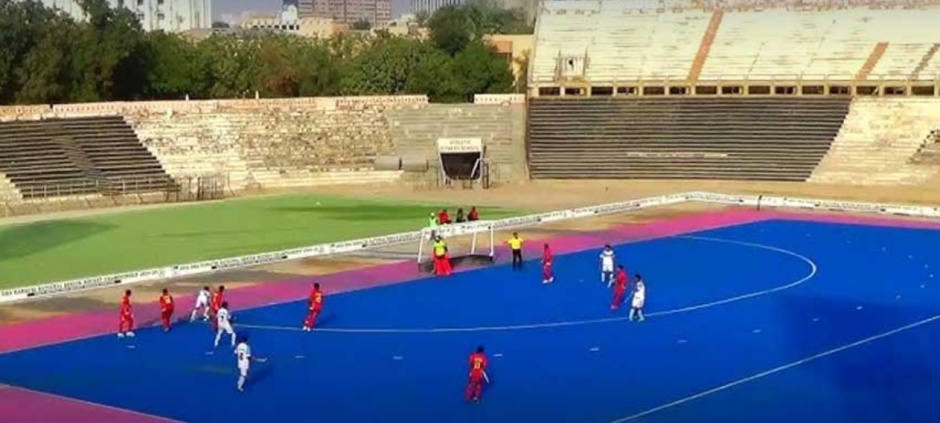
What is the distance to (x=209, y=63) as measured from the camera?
79.9 metres

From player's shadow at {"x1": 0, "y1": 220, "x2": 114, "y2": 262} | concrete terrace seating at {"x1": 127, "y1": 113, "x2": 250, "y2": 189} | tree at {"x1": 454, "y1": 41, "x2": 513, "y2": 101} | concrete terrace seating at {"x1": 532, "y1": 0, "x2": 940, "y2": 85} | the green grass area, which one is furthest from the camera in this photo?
tree at {"x1": 454, "y1": 41, "x2": 513, "y2": 101}

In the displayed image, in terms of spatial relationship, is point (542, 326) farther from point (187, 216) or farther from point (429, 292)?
point (187, 216)

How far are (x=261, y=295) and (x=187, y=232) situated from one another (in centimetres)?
1423

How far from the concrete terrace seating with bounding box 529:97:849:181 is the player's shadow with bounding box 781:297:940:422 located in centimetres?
3231

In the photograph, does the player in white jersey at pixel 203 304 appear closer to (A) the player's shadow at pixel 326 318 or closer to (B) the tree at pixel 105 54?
(A) the player's shadow at pixel 326 318

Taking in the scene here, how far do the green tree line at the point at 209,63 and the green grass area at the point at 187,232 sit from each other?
Result: 18267 mm

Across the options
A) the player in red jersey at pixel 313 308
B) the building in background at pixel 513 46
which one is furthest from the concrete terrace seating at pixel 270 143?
the player in red jersey at pixel 313 308

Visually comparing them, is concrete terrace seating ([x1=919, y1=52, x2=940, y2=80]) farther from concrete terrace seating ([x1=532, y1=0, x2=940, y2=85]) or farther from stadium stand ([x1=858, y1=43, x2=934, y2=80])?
stadium stand ([x1=858, y1=43, x2=934, y2=80])

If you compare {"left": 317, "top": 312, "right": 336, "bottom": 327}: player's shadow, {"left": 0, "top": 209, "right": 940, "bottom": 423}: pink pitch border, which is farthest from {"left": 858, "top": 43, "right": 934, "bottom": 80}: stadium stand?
{"left": 317, "top": 312, "right": 336, "bottom": 327}: player's shadow

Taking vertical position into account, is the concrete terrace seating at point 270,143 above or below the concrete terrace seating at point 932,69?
below

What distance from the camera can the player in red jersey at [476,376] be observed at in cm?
2136

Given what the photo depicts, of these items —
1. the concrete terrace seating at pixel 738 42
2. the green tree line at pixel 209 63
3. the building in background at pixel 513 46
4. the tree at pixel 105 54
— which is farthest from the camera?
the building in background at pixel 513 46

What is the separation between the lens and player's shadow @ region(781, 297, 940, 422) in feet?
70.5

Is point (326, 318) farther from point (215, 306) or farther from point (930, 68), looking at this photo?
point (930, 68)
